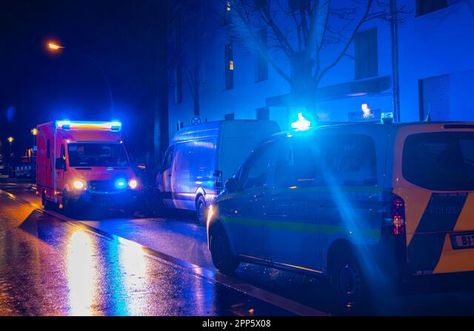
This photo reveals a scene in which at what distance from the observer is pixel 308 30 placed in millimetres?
17172

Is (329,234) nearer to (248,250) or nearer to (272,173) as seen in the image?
Result: (272,173)

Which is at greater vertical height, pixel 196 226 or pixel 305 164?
pixel 305 164

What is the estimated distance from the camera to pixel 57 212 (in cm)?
1917

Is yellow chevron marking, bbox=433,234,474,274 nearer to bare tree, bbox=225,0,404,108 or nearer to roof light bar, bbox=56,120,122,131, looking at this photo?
bare tree, bbox=225,0,404,108

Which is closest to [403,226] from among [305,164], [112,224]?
[305,164]

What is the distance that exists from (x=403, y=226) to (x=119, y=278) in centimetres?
420

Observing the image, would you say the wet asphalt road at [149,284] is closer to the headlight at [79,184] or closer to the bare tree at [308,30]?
the headlight at [79,184]

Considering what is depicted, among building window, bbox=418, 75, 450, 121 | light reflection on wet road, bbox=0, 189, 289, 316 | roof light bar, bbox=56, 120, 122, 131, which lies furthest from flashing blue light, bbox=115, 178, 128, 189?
Answer: building window, bbox=418, 75, 450, 121

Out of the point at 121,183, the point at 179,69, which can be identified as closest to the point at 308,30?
the point at 121,183

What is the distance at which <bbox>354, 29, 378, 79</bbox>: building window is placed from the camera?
19.2m

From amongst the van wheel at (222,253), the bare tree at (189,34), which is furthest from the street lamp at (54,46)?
the van wheel at (222,253)

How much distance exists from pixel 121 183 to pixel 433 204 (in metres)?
12.7

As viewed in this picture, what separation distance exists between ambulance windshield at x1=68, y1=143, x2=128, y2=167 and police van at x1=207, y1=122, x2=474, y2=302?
11142 millimetres

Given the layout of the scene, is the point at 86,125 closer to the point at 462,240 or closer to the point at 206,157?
the point at 206,157
